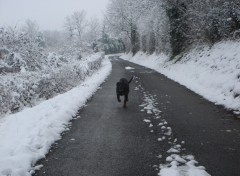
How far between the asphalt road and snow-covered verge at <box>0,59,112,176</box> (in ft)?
0.85

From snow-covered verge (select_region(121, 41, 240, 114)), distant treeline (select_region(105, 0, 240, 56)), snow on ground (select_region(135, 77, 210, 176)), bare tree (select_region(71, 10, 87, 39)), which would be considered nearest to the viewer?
snow on ground (select_region(135, 77, 210, 176))

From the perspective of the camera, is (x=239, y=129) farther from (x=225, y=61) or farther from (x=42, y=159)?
(x=225, y=61)

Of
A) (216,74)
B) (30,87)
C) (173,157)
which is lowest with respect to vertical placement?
(173,157)

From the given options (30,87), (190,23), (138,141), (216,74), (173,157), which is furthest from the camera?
(190,23)

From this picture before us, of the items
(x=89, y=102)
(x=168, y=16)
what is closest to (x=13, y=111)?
(x=89, y=102)

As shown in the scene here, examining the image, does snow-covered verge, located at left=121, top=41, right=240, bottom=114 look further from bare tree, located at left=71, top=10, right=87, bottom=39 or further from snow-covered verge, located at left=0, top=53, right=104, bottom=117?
bare tree, located at left=71, top=10, right=87, bottom=39

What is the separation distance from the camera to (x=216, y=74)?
1405 cm

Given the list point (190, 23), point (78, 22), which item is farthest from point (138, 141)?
point (78, 22)

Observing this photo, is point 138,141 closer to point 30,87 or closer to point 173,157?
point 173,157

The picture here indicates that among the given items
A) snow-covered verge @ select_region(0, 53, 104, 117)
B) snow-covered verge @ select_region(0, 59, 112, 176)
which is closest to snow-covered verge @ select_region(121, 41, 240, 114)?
snow-covered verge @ select_region(0, 59, 112, 176)

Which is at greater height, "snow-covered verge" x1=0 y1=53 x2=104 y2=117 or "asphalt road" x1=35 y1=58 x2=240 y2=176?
"snow-covered verge" x1=0 y1=53 x2=104 y2=117

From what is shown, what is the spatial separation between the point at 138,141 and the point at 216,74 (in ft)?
28.3

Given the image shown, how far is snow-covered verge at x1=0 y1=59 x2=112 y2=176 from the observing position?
5402 mm

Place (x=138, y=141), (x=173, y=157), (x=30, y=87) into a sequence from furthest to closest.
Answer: (x=30, y=87)
(x=138, y=141)
(x=173, y=157)
